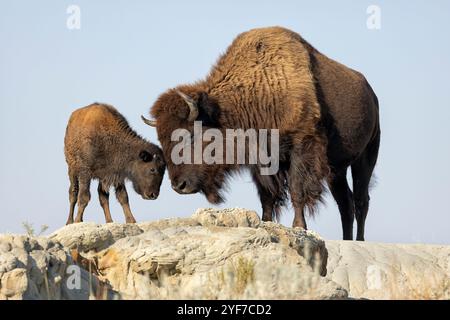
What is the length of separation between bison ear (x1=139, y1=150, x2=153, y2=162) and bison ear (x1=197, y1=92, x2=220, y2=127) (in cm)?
362

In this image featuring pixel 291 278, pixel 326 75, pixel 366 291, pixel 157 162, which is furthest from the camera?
pixel 157 162

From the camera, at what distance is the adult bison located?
47.7 feet

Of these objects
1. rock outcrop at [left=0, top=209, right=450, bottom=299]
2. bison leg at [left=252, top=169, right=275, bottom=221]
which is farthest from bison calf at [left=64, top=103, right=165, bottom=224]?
rock outcrop at [left=0, top=209, right=450, bottom=299]

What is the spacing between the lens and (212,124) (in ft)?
48.7

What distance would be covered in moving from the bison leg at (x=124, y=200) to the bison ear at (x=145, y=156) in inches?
23.1

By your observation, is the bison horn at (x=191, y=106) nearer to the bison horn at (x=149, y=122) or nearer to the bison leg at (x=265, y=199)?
the bison horn at (x=149, y=122)

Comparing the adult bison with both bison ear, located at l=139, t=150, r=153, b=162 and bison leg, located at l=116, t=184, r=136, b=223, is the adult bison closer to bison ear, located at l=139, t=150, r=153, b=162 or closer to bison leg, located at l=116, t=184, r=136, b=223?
bison ear, located at l=139, t=150, r=153, b=162

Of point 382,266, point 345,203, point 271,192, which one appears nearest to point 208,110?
point 271,192

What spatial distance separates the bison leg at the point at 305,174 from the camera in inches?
571

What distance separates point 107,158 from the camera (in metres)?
17.9

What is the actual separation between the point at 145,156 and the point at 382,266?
6053 mm
